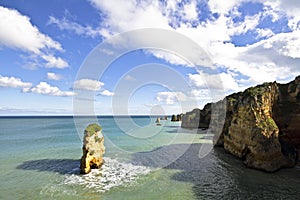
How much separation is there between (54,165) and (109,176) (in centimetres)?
955

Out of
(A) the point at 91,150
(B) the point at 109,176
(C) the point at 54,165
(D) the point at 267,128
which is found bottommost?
(B) the point at 109,176

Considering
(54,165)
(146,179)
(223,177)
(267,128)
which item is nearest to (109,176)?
(146,179)

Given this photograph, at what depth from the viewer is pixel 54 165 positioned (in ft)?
87.5

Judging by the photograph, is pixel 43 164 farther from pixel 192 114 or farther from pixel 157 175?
pixel 192 114

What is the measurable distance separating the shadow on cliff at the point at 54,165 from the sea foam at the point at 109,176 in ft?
7.89

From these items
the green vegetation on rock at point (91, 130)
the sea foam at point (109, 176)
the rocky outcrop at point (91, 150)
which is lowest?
the sea foam at point (109, 176)

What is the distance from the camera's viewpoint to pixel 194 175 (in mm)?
22359

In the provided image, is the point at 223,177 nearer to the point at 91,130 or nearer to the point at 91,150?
the point at 91,150

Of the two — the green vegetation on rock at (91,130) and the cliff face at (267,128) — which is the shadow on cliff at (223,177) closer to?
the cliff face at (267,128)

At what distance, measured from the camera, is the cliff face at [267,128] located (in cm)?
2398

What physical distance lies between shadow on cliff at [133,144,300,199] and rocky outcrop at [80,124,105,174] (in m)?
6.02

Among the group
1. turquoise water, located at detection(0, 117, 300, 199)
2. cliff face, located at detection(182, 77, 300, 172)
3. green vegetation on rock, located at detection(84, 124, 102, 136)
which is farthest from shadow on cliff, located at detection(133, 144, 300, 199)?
green vegetation on rock, located at detection(84, 124, 102, 136)

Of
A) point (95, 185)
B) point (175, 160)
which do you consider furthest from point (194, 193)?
point (175, 160)

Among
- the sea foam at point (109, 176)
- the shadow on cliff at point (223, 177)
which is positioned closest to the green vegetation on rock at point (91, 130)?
the sea foam at point (109, 176)
